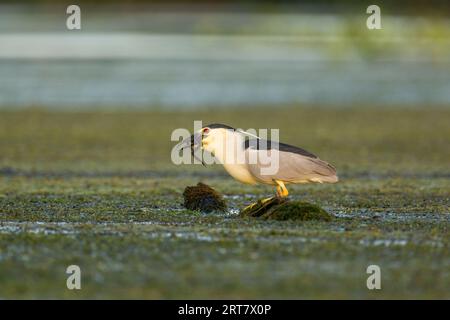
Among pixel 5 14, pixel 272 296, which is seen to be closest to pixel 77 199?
pixel 272 296

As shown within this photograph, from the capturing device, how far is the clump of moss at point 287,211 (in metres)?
8.05

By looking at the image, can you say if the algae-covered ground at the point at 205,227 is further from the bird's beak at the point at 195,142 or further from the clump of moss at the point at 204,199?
the bird's beak at the point at 195,142

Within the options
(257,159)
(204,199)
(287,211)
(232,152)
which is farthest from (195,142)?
(287,211)

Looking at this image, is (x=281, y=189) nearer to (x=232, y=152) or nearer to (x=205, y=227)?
(x=232, y=152)

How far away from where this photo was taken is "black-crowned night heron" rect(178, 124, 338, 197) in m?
8.03

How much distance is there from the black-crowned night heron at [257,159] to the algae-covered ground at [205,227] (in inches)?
11.7

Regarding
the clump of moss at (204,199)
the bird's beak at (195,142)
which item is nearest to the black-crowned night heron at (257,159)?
the bird's beak at (195,142)

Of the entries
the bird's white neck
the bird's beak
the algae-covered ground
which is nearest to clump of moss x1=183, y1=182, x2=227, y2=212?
the algae-covered ground

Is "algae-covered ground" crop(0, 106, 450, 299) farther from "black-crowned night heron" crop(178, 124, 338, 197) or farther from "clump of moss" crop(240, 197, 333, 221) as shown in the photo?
"black-crowned night heron" crop(178, 124, 338, 197)

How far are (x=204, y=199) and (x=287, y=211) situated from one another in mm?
798

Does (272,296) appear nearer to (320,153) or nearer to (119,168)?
(119,168)

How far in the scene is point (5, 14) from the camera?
2769cm

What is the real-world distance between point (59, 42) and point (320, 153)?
14.0 m

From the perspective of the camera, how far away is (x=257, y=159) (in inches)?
316
